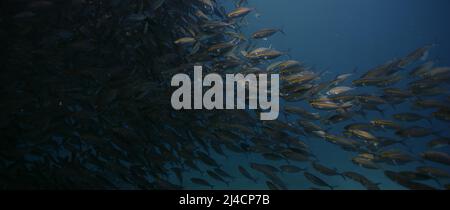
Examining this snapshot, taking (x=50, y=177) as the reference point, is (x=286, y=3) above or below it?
above

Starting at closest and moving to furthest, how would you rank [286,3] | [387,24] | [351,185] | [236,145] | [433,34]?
[236,145] < [351,185] < [433,34] < [387,24] < [286,3]

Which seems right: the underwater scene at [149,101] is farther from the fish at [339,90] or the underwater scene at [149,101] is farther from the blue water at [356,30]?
the blue water at [356,30]

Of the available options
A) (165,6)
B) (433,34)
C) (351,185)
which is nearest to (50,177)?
(165,6)

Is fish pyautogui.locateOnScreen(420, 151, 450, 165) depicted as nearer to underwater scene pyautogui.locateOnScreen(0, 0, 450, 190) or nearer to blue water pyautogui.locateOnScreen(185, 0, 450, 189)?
underwater scene pyautogui.locateOnScreen(0, 0, 450, 190)

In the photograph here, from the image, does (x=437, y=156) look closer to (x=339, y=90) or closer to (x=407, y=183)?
(x=407, y=183)

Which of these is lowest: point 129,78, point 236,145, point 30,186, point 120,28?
point 30,186

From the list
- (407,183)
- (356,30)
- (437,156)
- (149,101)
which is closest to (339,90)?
(437,156)

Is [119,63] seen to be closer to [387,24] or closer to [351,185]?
[351,185]

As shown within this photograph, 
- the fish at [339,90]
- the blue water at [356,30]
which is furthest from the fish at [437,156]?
the blue water at [356,30]

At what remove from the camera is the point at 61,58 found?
250 inches

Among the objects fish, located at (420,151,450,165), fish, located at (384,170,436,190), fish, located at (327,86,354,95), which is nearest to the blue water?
fish, located at (327,86,354,95)

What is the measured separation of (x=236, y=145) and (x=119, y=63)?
2819 mm

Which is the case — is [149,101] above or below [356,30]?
below
